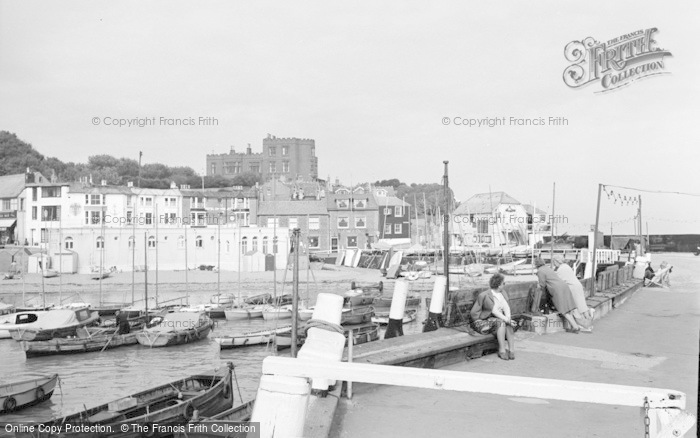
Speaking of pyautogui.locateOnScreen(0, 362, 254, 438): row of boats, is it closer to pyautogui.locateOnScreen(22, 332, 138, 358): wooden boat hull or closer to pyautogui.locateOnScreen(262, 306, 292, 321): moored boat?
pyautogui.locateOnScreen(22, 332, 138, 358): wooden boat hull

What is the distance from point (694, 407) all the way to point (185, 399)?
42.9 ft

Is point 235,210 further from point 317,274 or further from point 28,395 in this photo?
point 28,395

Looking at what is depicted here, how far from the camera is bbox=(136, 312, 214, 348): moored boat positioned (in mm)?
36312

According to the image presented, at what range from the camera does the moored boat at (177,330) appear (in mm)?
36312

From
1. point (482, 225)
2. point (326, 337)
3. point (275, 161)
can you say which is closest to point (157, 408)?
point (326, 337)

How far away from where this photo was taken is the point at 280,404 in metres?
3.61

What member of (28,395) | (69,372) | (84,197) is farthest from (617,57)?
(84,197)

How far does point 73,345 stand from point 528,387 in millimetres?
35213

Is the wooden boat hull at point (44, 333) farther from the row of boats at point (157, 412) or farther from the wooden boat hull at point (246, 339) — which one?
the row of boats at point (157, 412)

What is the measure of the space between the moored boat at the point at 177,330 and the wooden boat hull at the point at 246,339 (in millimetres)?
3354

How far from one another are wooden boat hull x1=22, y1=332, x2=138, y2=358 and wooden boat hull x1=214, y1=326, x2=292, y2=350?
224 inches

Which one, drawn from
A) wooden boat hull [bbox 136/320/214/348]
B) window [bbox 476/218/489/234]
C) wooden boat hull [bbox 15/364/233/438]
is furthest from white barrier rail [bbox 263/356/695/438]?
window [bbox 476/218/489/234]

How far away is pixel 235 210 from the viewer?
3167 inches

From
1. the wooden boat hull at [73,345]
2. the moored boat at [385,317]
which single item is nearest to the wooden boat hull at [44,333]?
the wooden boat hull at [73,345]
